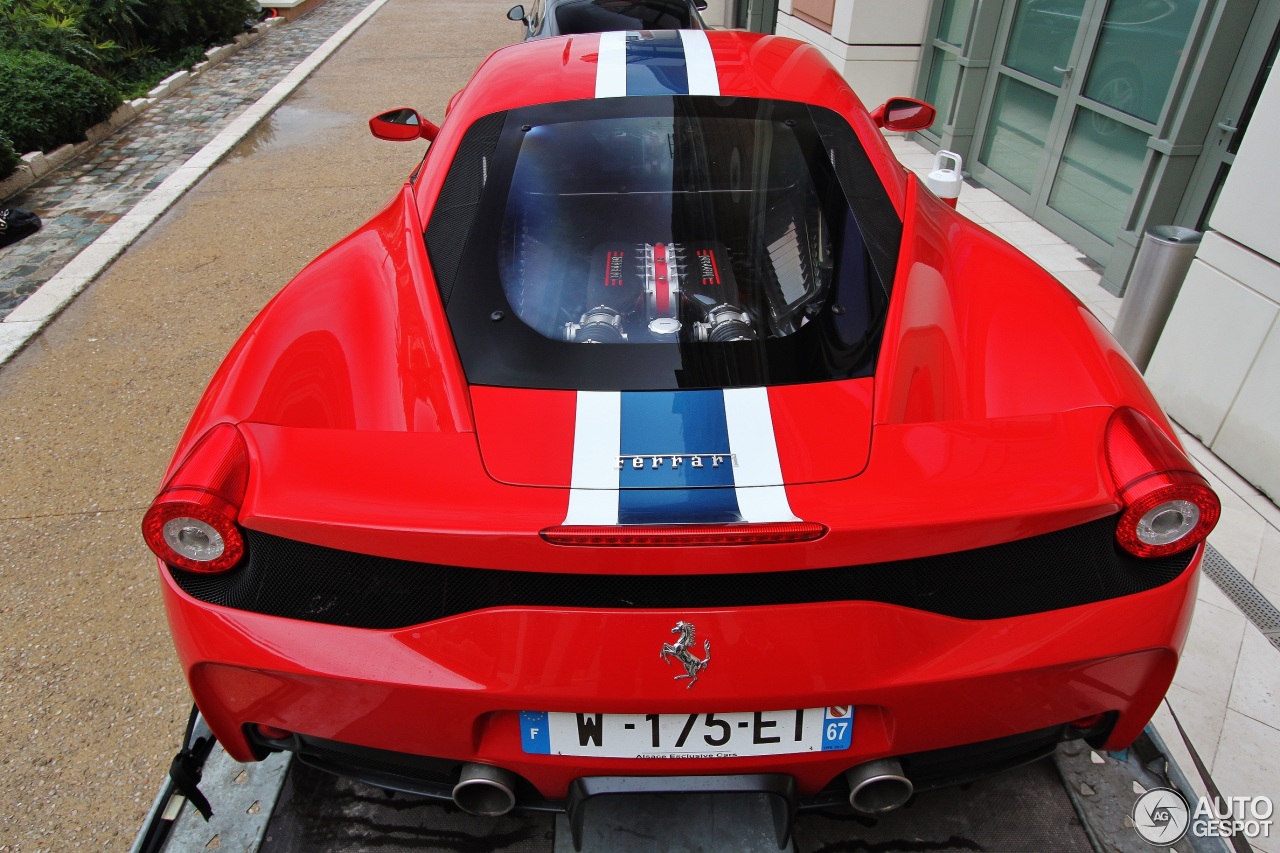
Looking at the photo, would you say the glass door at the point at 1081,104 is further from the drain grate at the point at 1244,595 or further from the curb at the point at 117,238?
the curb at the point at 117,238

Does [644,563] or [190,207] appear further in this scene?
[190,207]

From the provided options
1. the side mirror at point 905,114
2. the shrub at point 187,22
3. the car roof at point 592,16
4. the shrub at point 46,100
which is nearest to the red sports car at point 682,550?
the side mirror at point 905,114

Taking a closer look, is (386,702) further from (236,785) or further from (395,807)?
(236,785)

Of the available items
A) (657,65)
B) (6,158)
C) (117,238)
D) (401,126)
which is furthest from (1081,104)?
(6,158)

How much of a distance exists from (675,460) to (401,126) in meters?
2.32

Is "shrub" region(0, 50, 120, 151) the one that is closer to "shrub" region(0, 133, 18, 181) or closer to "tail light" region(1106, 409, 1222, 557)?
"shrub" region(0, 133, 18, 181)

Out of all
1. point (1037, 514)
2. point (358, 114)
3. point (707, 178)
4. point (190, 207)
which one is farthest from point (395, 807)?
point (358, 114)

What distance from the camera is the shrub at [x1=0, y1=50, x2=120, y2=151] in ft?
21.4

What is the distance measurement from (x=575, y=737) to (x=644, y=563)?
14.4 inches

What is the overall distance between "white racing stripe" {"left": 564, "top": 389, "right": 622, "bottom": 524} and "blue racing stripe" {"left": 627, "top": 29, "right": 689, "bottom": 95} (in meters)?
1.10

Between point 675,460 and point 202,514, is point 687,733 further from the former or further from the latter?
point 202,514

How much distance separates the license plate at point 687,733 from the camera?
1332 mm

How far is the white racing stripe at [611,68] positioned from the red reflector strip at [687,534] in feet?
4.67

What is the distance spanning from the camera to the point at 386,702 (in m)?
1.32
